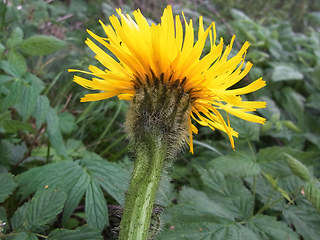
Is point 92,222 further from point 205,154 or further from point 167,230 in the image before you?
point 205,154

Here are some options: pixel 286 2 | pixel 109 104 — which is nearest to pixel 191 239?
pixel 109 104

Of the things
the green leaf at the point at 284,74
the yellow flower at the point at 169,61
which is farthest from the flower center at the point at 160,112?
the green leaf at the point at 284,74

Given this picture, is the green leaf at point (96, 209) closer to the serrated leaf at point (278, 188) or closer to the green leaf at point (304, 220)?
the serrated leaf at point (278, 188)

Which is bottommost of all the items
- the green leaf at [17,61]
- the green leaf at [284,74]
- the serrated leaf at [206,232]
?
the serrated leaf at [206,232]

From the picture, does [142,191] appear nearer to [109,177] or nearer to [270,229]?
[109,177]

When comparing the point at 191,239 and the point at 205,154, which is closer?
the point at 191,239

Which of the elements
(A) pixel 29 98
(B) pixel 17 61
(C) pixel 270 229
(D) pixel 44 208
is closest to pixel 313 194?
(C) pixel 270 229
